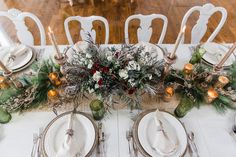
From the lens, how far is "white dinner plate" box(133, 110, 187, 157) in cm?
84

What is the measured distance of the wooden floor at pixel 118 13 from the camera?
2696 millimetres

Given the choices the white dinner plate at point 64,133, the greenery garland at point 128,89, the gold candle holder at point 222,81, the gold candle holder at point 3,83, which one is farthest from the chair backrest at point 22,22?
the gold candle holder at point 222,81

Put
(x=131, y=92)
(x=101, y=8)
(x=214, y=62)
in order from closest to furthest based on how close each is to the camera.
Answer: (x=131, y=92), (x=214, y=62), (x=101, y=8)

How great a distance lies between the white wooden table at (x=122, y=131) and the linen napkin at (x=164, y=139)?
0.12 m

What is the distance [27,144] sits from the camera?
2.96ft

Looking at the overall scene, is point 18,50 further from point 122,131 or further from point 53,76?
point 122,131

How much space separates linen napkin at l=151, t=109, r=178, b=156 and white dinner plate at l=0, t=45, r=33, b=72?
83 cm

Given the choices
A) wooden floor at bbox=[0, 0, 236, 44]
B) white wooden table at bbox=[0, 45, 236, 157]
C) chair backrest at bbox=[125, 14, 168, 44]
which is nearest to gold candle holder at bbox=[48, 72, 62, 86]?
white wooden table at bbox=[0, 45, 236, 157]

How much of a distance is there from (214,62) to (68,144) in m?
0.95

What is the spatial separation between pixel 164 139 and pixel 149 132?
3.3 inches

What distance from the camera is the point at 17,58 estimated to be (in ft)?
4.05

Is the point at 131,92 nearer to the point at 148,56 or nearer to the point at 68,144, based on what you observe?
the point at 148,56

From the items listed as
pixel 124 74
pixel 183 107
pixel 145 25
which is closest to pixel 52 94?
pixel 124 74

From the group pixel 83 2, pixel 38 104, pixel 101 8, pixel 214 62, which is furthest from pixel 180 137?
pixel 83 2
